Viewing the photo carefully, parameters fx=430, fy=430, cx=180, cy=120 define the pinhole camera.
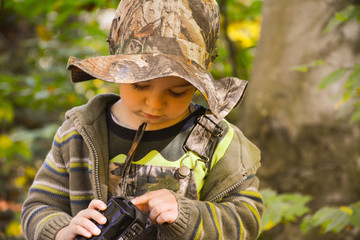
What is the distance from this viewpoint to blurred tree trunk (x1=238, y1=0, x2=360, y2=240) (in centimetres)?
295

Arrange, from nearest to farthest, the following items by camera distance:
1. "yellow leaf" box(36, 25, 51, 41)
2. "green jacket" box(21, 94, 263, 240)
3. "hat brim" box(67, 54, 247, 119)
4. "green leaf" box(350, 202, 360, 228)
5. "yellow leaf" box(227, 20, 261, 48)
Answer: "hat brim" box(67, 54, 247, 119)
"green jacket" box(21, 94, 263, 240)
"green leaf" box(350, 202, 360, 228)
"yellow leaf" box(227, 20, 261, 48)
"yellow leaf" box(36, 25, 51, 41)

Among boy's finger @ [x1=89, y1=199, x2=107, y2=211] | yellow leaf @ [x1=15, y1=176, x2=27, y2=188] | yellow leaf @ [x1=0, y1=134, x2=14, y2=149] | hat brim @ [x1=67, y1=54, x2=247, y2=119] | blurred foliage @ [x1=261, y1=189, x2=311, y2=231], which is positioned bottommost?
yellow leaf @ [x1=15, y1=176, x2=27, y2=188]

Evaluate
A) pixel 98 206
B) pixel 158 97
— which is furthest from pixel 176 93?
pixel 98 206

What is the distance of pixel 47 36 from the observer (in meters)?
5.22

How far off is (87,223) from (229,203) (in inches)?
18.0

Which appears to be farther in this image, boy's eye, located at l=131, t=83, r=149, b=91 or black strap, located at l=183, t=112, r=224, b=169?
black strap, located at l=183, t=112, r=224, b=169

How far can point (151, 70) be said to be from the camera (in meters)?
1.18

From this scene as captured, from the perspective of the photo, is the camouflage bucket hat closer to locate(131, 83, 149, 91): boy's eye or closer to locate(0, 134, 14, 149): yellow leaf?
locate(131, 83, 149, 91): boy's eye

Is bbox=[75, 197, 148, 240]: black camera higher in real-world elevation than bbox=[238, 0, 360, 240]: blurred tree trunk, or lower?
higher

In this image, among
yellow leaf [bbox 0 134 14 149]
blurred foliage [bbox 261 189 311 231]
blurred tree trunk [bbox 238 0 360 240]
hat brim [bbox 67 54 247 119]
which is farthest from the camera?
yellow leaf [bbox 0 134 14 149]

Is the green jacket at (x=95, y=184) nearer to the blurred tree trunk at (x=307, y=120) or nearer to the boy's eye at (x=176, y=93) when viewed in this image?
the boy's eye at (x=176, y=93)

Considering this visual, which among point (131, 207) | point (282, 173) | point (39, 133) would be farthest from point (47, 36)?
point (131, 207)

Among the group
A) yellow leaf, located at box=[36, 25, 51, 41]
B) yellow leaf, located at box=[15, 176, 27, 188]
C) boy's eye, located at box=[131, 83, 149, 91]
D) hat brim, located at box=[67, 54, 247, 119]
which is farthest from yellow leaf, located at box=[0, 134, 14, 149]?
boy's eye, located at box=[131, 83, 149, 91]

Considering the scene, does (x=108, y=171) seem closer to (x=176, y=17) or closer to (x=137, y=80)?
(x=137, y=80)
